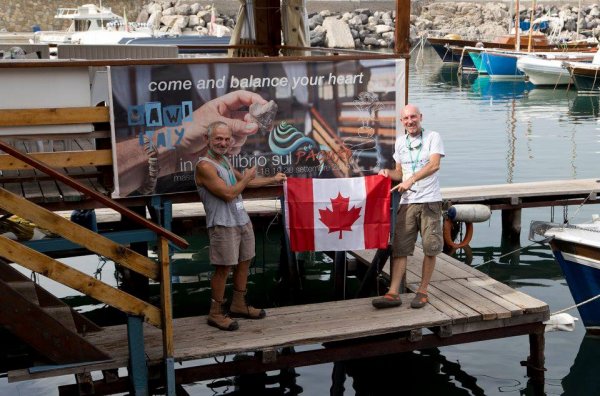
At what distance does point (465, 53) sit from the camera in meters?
56.7

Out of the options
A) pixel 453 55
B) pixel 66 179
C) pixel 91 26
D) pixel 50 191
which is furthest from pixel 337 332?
pixel 453 55

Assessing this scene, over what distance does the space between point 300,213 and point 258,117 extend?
1.11 m

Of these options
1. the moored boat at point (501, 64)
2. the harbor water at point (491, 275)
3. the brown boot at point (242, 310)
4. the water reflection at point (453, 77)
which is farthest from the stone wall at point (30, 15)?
the brown boot at point (242, 310)

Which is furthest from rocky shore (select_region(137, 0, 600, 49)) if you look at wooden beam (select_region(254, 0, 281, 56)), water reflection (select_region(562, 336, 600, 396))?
water reflection (select_region(562, 336, 600, 396))

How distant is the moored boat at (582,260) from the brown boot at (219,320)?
15.9 feet

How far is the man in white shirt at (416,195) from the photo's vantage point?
29.4 ft

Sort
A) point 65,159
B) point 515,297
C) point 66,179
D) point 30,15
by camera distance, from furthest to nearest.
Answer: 1. point 30,15
2. point 515,297
3. point 65,159
4. point 66,179

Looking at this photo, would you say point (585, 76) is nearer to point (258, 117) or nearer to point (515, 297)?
point (515, 297)

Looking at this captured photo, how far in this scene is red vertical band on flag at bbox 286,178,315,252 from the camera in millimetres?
9359

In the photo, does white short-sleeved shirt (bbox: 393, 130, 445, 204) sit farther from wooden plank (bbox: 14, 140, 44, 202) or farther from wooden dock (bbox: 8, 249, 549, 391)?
wooden plank (bbox: 14, 140, 44, 202)

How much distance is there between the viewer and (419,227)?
929 centimetres

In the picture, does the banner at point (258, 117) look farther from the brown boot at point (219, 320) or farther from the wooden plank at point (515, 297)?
the wooden plank at point (515, 297)

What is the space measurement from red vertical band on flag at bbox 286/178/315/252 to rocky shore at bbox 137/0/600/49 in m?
50.4

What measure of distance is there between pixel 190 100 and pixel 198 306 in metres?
4.77
